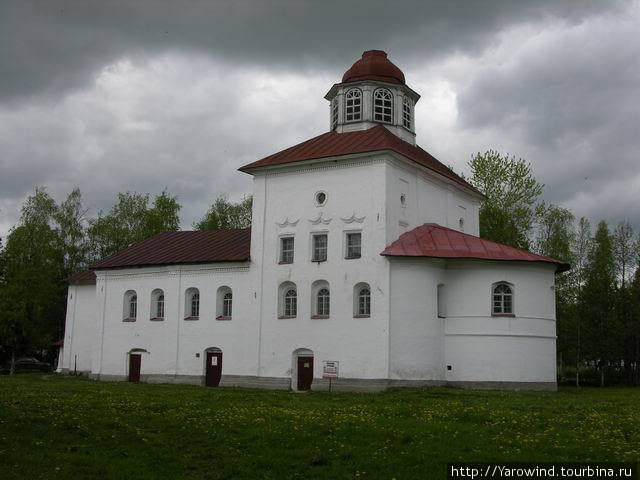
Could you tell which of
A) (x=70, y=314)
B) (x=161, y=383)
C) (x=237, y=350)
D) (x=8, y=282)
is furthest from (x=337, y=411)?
(x=8, y=282)

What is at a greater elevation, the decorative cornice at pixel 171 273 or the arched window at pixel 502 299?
the decorative cornice at pixel 171 273

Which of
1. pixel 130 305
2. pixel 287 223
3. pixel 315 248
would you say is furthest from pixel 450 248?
pixel 130 305

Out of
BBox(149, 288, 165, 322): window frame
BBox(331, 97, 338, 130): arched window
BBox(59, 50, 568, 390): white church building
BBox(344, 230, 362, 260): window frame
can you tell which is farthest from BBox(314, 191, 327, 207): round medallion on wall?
BBox(149, 288, 165, 322): window frame

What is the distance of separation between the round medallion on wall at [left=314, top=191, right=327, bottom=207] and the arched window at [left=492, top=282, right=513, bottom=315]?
843cm

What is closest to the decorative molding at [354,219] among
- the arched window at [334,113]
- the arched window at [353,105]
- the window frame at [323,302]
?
the window frame at [323,302]

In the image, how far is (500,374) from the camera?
3194 cm

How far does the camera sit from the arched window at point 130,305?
40.6 m

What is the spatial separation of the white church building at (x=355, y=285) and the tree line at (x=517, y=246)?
8.51 m

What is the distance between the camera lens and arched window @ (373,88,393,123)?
3819 cm

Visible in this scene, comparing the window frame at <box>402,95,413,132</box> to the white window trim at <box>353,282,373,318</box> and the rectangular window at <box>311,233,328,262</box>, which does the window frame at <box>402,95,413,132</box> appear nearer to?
the rectangular window at <box>311,233,328,262</box>

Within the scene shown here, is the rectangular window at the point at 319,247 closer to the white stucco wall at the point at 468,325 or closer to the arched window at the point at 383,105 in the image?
the white stucco wall at the point at 468,325

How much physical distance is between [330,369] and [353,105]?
13.7 meters

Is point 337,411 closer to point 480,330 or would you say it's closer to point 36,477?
point 36,477

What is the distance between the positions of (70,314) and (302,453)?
122 feet
